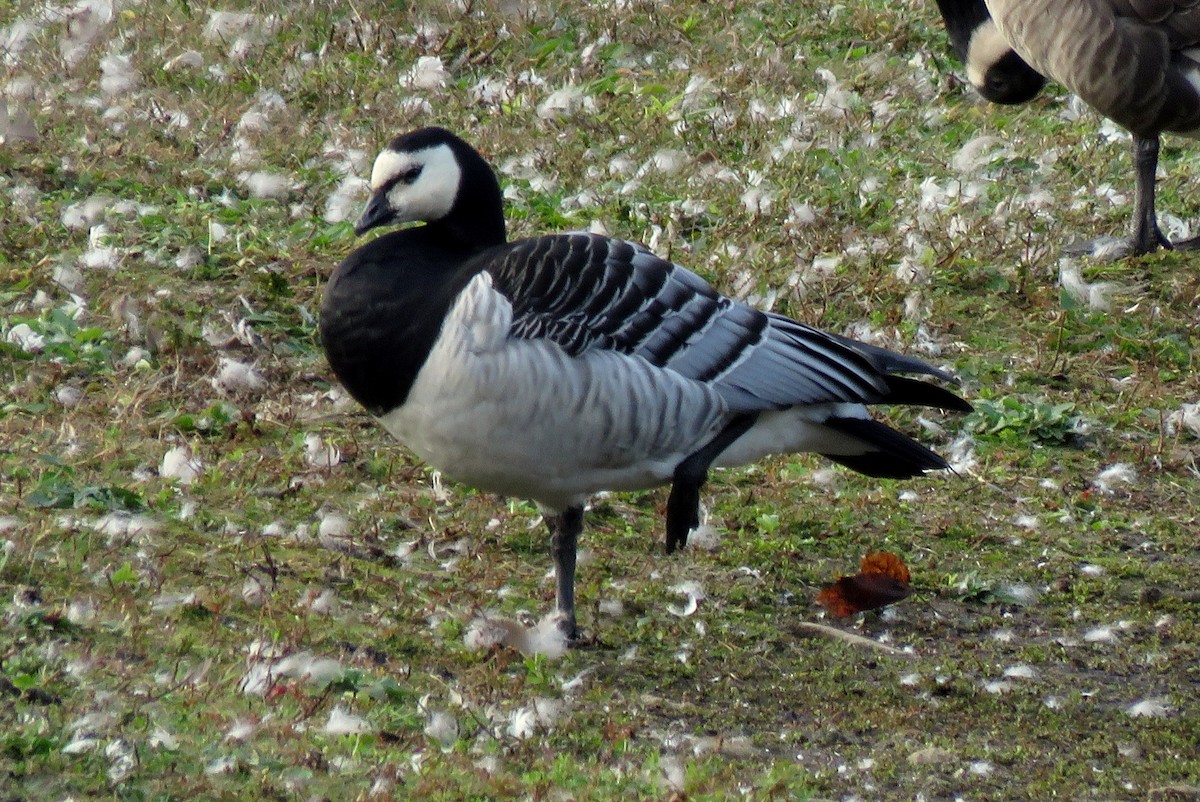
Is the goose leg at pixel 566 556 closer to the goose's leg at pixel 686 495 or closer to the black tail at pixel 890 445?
the goose's leg at pixel 686 495

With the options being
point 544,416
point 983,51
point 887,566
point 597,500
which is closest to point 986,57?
point 983,51

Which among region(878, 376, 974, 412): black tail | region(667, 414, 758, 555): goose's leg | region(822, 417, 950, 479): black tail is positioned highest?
region(878, 376, 974, 412): black tail

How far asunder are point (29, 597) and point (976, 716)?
2.23 m

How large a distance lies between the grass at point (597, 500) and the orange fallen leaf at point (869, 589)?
0.18ft

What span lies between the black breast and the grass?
0.62m

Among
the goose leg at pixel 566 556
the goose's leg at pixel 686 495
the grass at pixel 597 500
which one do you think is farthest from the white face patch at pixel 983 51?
the goose leg at pixel 566 556

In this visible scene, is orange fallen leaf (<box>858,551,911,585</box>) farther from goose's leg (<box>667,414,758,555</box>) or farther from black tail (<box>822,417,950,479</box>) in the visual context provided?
goose's leg (<box>667,414,758,555</box>)

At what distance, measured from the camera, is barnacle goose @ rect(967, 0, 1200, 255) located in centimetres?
632

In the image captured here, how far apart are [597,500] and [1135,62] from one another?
9.51 ft

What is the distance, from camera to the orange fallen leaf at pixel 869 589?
14.6 feet

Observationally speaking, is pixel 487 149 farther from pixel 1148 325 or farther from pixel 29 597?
pixel 29 597

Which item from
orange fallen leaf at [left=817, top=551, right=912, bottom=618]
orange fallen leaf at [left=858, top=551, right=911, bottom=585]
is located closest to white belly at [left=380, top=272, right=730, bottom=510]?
orange fallen leaf at [left=817, top=551, right=912, bottom=618]

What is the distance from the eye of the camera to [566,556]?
13.8 feet

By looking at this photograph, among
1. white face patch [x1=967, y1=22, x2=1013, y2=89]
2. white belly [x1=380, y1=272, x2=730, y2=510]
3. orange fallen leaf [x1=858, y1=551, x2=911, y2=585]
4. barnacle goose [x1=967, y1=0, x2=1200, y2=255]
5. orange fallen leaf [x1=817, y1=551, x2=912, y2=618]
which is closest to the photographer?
white belly [x1=380, y1=272, x2=730, y2=510]
